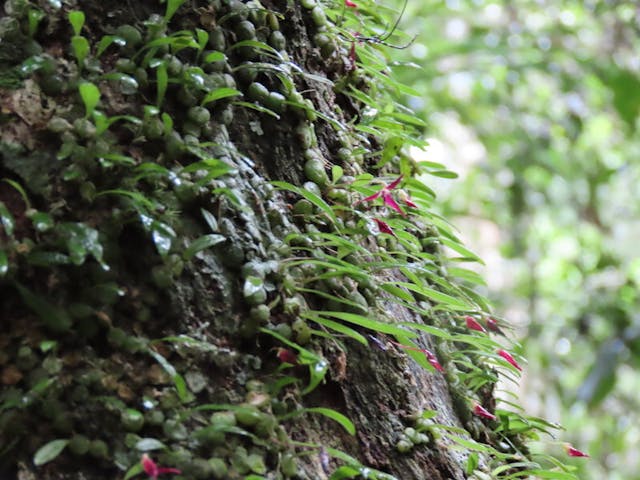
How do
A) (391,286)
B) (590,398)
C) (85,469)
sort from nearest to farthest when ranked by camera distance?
(85,469)
(391,286)
(590,398)

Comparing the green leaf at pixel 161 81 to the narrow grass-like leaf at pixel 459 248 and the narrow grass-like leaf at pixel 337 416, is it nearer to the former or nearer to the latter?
the narrow grass-like leaf at pixel 337 416

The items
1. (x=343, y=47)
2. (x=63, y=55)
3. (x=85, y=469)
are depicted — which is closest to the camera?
(x=85, y=469)

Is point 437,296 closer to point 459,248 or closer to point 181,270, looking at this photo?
point 459,248

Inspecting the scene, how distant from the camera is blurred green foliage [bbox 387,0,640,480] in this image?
4.45m

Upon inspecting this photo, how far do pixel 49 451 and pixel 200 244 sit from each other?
347 millimetres

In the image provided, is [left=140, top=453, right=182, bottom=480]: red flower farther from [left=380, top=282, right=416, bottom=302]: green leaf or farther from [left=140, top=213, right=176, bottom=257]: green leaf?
[left=380, top=282, right=416, bottom=302]: green leaf

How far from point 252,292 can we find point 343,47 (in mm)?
768

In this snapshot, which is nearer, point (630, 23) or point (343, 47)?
point (343, 47)

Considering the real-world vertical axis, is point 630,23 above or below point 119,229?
above

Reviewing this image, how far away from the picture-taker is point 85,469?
97 centimetres

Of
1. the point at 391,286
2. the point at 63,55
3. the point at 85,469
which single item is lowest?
the point at 85,469

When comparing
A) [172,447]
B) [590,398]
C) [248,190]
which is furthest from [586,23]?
[172,447]

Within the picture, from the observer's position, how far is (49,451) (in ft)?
3.09

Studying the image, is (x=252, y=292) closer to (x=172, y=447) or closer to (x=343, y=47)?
(x=172, y=447)
